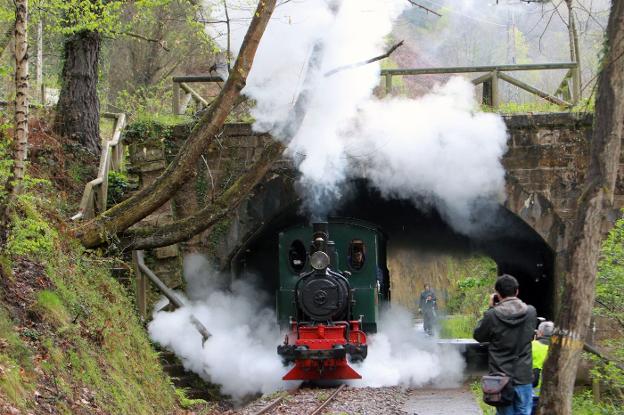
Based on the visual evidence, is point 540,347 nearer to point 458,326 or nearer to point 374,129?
point 374,129

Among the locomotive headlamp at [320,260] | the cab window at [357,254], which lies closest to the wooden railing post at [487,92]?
the cab window at [357,254]

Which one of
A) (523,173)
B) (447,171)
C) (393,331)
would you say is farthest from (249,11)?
(393,331)

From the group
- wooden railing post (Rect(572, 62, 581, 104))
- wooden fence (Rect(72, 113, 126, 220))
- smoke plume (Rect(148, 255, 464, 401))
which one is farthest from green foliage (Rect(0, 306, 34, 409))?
wooden railing post (Rect(572, 62, 581, 104))

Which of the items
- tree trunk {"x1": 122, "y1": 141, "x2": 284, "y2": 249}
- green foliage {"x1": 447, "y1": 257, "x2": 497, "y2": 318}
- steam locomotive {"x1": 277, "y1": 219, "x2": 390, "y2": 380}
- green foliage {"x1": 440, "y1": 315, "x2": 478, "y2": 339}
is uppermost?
tree trunk {"x1": 122, "y1": 141, "x2": 284, "y2": 249}

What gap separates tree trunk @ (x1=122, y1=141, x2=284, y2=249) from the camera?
31.4 feet

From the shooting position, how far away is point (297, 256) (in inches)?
534

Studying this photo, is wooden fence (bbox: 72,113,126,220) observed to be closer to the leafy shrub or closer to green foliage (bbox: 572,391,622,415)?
the leafy shrub

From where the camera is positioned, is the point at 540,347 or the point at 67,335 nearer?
the point at 540,347

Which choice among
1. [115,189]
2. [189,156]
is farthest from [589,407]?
[115,189]

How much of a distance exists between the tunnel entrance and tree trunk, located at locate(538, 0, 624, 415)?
28.3ft

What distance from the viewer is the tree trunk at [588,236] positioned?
6.27 metres

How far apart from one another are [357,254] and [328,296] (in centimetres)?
142

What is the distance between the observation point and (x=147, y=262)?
1415 centimetres

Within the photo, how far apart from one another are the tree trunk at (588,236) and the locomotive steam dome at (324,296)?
19.7 feet
